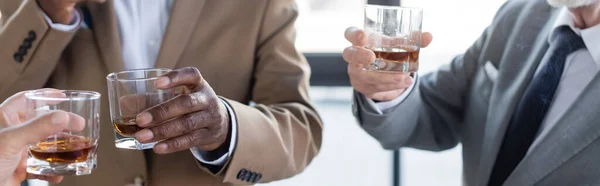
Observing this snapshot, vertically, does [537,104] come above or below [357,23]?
above

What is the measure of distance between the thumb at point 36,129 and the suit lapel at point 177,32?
66 cm

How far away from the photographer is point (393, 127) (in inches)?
83.0

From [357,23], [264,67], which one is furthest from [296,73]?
[357,23]

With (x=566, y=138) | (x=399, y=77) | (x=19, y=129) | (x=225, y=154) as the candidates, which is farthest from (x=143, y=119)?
(x=566, y=138)

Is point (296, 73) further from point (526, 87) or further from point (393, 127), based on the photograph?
point (526, 87)

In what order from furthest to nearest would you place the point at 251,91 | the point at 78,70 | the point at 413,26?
the point at 251,91
the point at 78,70
the point at 413,26

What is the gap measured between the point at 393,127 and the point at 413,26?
491mm

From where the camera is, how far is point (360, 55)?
1.74 meters

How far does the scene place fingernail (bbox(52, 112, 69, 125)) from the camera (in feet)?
3.88

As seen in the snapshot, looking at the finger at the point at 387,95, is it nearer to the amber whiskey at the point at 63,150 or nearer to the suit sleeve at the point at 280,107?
the suit sleeve at the point at 280,107

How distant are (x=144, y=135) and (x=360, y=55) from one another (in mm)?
590

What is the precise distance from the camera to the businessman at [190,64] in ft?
5.74

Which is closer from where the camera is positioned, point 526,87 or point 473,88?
point 526,87

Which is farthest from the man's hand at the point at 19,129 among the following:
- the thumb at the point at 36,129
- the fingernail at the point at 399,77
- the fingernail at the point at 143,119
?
the fingernail at the point at 399,77
